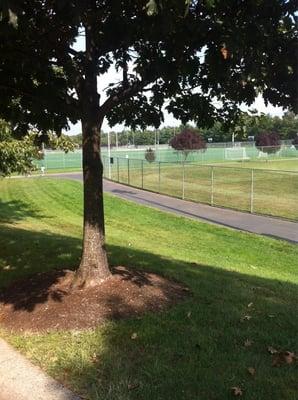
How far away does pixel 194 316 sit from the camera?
5.05 metres

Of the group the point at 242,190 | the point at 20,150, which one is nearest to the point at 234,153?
the point at 242,190

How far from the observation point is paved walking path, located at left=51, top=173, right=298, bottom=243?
51.3ft

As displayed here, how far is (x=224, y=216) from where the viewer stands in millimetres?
18656

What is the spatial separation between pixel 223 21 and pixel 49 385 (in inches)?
116

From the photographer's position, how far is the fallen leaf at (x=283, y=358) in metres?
4.04

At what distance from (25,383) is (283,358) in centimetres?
184

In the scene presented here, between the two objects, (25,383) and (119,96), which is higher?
(119,96)

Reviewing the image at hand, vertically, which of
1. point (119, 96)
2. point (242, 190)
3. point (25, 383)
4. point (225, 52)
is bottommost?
point (242, 190)

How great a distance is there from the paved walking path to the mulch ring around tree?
29.6ft

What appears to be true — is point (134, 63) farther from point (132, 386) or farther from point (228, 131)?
point (132, 386)

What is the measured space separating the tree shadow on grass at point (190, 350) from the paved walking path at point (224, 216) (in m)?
9.08

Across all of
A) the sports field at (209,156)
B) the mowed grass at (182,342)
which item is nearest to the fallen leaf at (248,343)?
the mowed grass at (182,342)

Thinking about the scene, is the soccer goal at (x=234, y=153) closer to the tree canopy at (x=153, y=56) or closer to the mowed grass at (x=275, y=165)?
the mowed grass at (x=275, y=165)

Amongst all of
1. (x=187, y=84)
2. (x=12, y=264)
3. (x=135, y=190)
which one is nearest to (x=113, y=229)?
(x=12, y=264)
